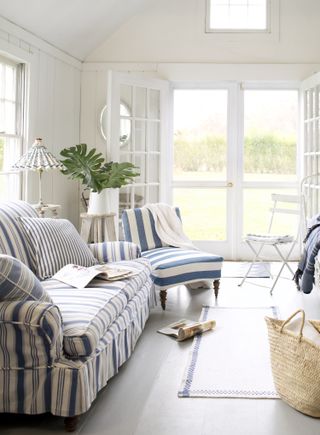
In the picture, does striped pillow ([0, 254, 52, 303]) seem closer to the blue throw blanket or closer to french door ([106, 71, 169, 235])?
the blue throw blanket

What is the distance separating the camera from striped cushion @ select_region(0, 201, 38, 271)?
10.9ft

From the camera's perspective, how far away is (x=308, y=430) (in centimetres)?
255

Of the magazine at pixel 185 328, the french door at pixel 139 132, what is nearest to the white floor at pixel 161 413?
the magazine at pixel 185 328

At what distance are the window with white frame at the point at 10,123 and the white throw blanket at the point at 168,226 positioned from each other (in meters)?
1.28

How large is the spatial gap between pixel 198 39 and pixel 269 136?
1477mm

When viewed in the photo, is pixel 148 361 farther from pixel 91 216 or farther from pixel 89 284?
pixel 91 216

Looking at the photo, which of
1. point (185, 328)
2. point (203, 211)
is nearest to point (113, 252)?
point (185, 328)

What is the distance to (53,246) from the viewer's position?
372cm

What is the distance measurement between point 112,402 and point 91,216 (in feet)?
10.6

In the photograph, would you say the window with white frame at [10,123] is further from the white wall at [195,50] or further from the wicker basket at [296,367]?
the wicker basket at [296,367]

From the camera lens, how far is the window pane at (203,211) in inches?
286

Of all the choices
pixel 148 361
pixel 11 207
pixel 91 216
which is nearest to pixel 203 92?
pixel 91 216

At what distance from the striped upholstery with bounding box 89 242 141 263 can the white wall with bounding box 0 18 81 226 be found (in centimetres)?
151

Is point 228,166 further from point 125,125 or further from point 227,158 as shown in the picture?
point 125,125
